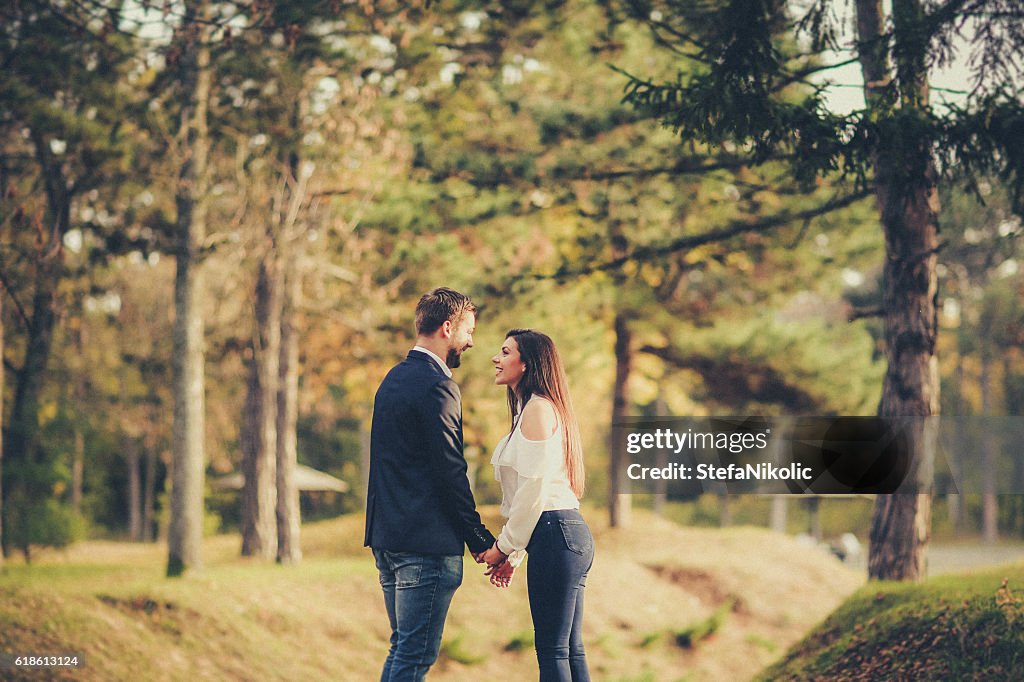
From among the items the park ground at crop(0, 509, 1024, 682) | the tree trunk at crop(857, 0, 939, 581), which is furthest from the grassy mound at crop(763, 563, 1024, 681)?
the tree trunk at crop(857, 0, 939, 581)

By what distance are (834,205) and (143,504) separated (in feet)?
107

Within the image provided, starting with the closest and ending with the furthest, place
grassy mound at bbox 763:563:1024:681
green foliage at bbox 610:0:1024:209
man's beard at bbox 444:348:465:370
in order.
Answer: man's beard at bbox 444:348:465:370
grassy mound at bbox 763:563:1024:681
green foliage at bbox 610:0:1024:209

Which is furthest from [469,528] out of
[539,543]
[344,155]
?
[344,155]

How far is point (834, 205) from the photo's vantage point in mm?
8875

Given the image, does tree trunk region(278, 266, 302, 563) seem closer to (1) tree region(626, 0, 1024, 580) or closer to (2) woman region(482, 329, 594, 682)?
(1) tree region(626, 0, 1024, 580)

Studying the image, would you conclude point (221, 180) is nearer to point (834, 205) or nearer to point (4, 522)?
point (4, 522)

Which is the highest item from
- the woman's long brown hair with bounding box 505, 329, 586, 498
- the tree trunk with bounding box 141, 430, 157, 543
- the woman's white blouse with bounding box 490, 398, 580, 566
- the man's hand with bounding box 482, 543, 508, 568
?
the woman's long brown hair with bounding box 505, 329, 586, 498

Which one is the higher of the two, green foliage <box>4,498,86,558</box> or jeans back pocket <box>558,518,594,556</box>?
jeans back pocket <box>558,518,594,556</box>

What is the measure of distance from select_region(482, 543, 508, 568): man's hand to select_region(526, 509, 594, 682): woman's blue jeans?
0.11 meters

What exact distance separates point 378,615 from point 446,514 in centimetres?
675

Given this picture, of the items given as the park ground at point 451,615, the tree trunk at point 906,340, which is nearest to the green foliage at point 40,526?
the park ground at point 451,615

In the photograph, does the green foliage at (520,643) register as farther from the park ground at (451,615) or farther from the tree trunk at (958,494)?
the tree trunk at (958,494)

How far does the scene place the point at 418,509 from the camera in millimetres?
4281

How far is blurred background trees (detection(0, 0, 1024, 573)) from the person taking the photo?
1058 centimetres
